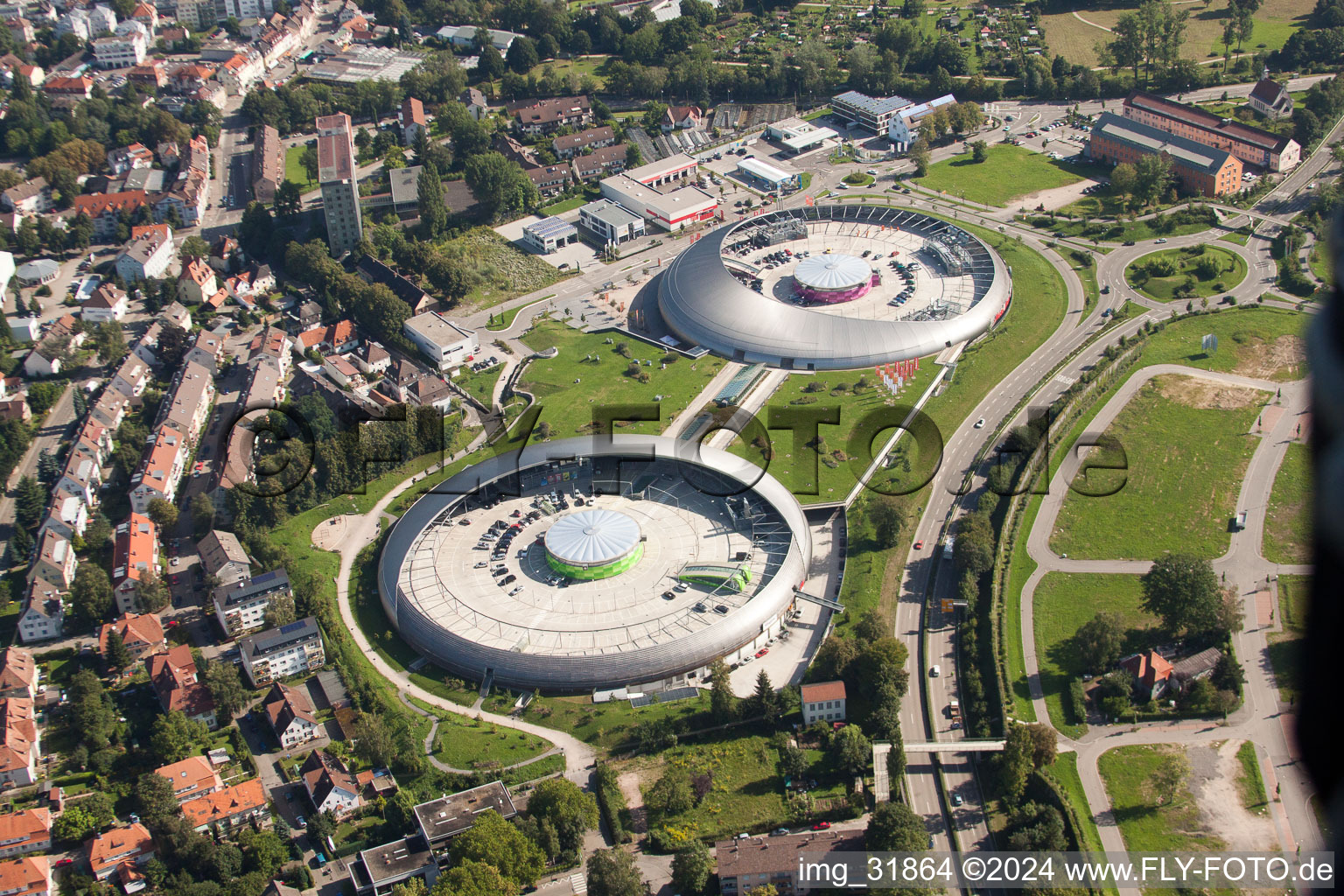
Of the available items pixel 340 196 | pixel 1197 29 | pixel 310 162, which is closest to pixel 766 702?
pixel 340 196

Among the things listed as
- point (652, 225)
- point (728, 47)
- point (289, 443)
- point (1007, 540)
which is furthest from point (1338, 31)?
point (289, 443)

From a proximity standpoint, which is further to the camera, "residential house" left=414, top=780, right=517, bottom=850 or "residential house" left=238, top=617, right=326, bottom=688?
"residential house" left=238, top=617, right=326, bottom=688

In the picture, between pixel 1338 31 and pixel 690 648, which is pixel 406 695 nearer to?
pixel 690 648

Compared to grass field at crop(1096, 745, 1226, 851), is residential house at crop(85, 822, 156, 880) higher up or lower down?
lower down

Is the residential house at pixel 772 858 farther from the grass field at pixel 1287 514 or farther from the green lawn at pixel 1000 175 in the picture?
the green lawn at pixel 1000 175

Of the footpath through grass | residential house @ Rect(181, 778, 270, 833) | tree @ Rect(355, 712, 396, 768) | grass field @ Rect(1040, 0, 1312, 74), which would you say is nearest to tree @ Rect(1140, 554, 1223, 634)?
the footpath through grass

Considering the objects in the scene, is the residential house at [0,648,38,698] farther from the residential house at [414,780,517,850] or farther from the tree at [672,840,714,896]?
the tree at [672,840,714,896]
